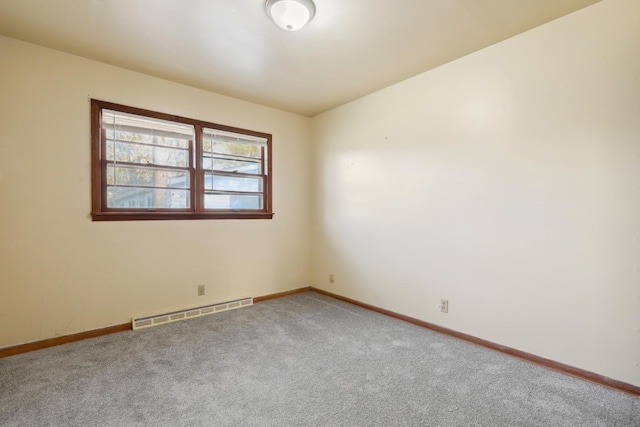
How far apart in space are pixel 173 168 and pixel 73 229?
1047 millimetres

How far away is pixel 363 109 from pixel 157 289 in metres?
3.10

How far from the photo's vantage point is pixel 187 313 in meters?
3.22

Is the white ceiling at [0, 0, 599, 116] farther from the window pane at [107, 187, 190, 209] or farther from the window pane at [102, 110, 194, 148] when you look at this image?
the window pane at [107, 187, 190, 209]

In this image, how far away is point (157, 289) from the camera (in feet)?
10.2

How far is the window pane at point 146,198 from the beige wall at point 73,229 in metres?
0.19

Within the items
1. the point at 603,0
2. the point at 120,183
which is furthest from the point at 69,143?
the point at 603,0

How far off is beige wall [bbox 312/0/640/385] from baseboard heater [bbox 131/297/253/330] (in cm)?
162

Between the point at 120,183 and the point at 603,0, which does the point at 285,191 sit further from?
the point at 603,0

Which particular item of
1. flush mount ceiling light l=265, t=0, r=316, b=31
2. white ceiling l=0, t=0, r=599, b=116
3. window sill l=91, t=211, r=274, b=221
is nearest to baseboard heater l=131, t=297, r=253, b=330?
window sill l=91, t=211, r=274, b=221

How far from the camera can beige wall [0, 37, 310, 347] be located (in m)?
2.43

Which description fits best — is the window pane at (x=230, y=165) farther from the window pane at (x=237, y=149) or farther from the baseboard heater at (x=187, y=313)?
the baseboard heater at (x=187, y=313)

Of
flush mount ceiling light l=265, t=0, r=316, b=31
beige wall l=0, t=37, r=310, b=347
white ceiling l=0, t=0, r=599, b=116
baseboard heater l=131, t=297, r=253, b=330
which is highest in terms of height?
white ceiling l=0, t=0, r=599, b=116

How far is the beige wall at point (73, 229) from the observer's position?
2432 millimetres

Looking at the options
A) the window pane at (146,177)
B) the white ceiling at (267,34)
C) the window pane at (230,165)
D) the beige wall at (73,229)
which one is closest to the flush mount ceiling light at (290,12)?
the white ceiling at (267,34)
